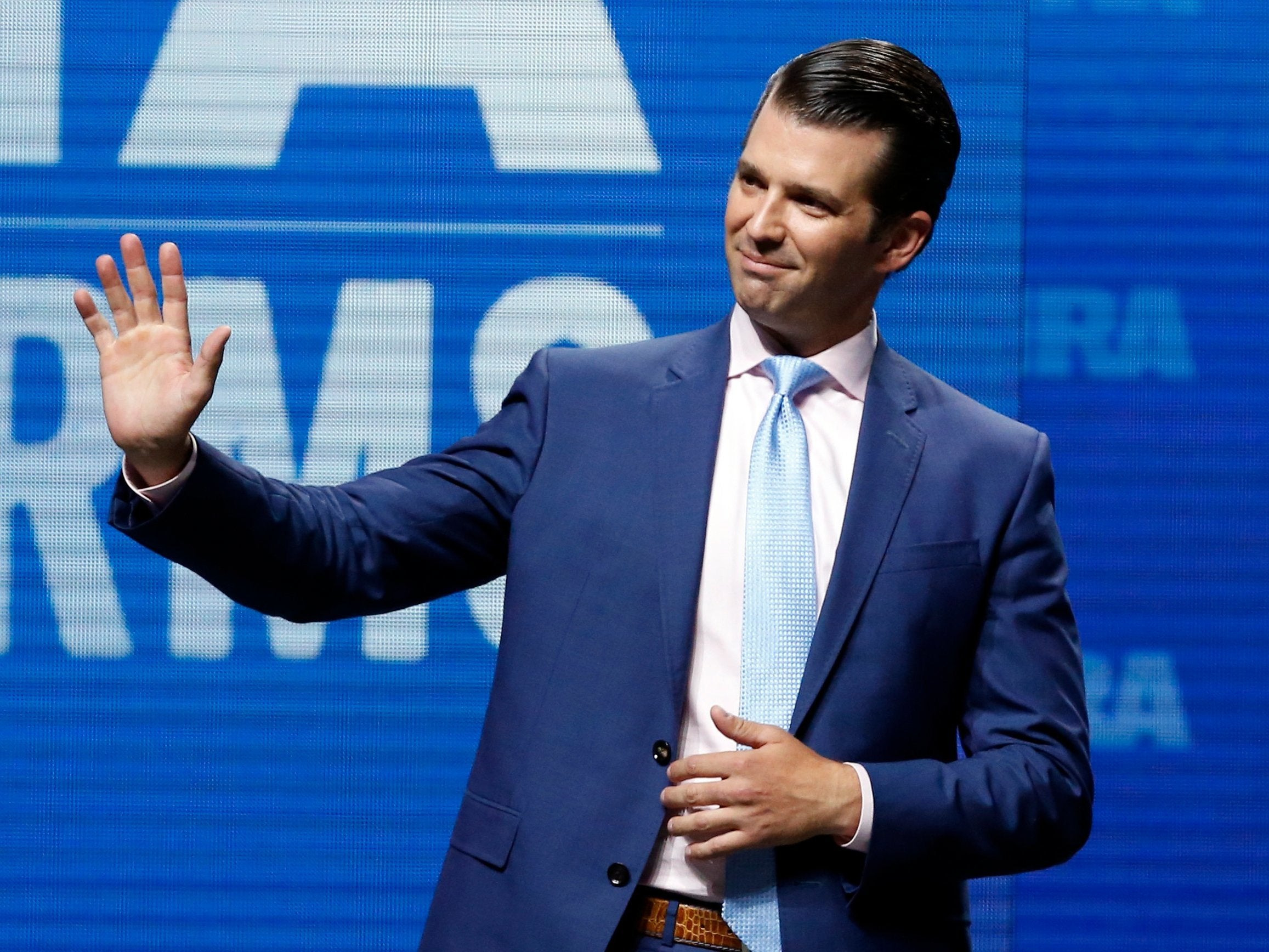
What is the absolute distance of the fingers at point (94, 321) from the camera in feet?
4.53

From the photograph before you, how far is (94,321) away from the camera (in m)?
1.43

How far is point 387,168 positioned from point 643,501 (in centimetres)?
138

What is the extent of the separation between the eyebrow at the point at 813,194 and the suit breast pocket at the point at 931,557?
38 cm

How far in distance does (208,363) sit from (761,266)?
23.0 inches

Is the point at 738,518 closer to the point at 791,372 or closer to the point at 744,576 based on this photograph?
the point at 744,576

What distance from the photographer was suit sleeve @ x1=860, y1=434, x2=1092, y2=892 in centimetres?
148

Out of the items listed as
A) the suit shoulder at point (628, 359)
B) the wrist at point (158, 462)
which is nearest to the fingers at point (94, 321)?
the wrist at point (158, 462)

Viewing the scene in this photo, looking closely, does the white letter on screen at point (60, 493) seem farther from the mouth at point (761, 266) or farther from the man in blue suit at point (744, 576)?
the mouth at point (761, 266)

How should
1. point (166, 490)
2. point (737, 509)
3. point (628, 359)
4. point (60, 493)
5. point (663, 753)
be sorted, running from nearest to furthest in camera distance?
1. point (166, 490)
2. point (663, 753)
3. point (737, 509)
4. point (628, 359)
5. point (60, 493)

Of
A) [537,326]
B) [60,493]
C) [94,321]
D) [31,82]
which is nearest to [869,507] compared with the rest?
[94,321]

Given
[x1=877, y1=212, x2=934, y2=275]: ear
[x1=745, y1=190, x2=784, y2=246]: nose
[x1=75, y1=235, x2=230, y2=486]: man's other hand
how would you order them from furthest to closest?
[x1=877, y1=212, x2=934, y2=275]: ear < [x1=745, y1=190, x2=784, y2=246]: nose < [x1=75, y1=235, x2=230, y2=486]: man's other hand

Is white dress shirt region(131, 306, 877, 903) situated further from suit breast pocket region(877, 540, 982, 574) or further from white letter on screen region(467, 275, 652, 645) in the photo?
white letter on screen region(467, 275, 652, 645)

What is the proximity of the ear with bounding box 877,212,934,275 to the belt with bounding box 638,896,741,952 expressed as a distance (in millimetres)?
729

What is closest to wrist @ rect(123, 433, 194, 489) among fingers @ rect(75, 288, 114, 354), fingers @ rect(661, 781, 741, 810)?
fingers @ rect(75, 288, 114, 354)
